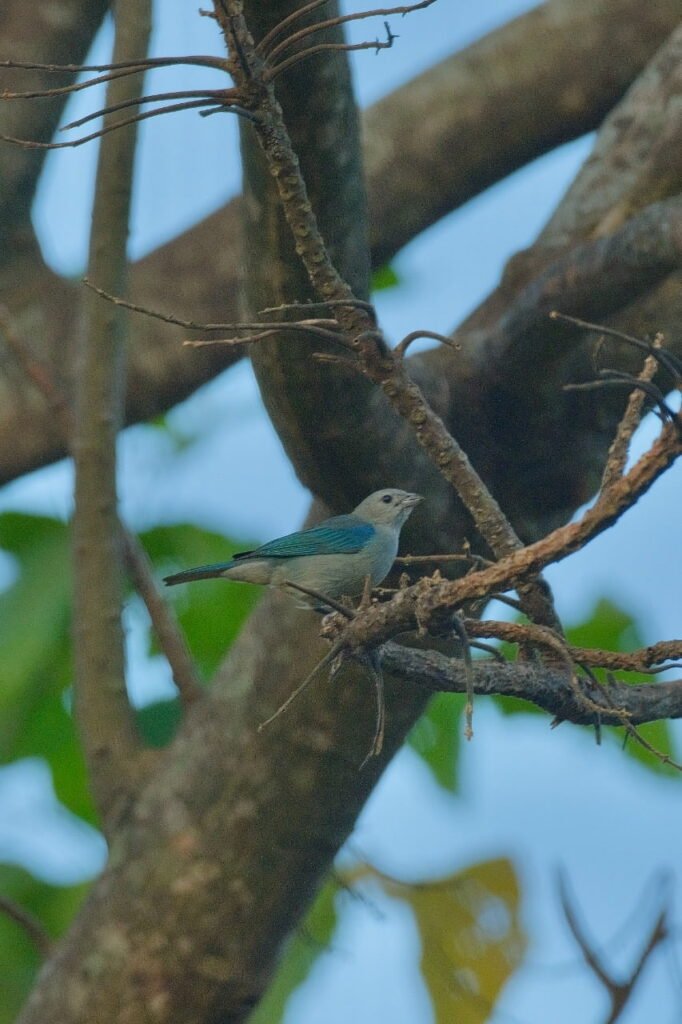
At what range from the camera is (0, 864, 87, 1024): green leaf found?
5176mm

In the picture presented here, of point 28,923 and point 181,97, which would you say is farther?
point 28,923

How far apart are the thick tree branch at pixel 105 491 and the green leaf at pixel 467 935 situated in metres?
1.31

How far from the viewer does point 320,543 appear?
2920 millimetres

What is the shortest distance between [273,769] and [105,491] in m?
1.09

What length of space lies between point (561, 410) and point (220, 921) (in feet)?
6.22

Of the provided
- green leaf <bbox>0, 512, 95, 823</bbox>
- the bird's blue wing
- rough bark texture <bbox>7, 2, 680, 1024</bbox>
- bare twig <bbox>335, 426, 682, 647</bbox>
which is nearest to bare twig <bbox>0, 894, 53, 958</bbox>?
rough bark texture <bbox>7, 2, 680, 1024</bbox>

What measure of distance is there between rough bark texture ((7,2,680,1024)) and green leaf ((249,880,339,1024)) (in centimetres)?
64

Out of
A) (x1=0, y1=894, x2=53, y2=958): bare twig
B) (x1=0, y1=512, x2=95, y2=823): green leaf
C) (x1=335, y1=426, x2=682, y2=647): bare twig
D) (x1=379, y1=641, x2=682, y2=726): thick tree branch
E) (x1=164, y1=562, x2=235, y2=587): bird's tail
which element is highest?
(x1=0, y1=512, x2=95, y2=823): green leaf

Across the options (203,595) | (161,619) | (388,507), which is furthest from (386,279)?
(388,507)

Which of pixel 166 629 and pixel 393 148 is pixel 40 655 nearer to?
pixel 166 629

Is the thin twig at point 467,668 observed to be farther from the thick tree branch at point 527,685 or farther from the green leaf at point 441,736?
the green leaf at point 441,736

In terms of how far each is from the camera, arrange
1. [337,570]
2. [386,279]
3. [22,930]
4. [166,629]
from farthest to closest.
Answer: [386,279], [22,930], [166,629], [337,570]

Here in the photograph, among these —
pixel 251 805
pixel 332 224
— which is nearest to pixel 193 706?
pixel 251 805

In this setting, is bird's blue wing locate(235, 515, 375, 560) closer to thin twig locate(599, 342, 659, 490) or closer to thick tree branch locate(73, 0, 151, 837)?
thin twig locate(599, 342, 659, 490)
